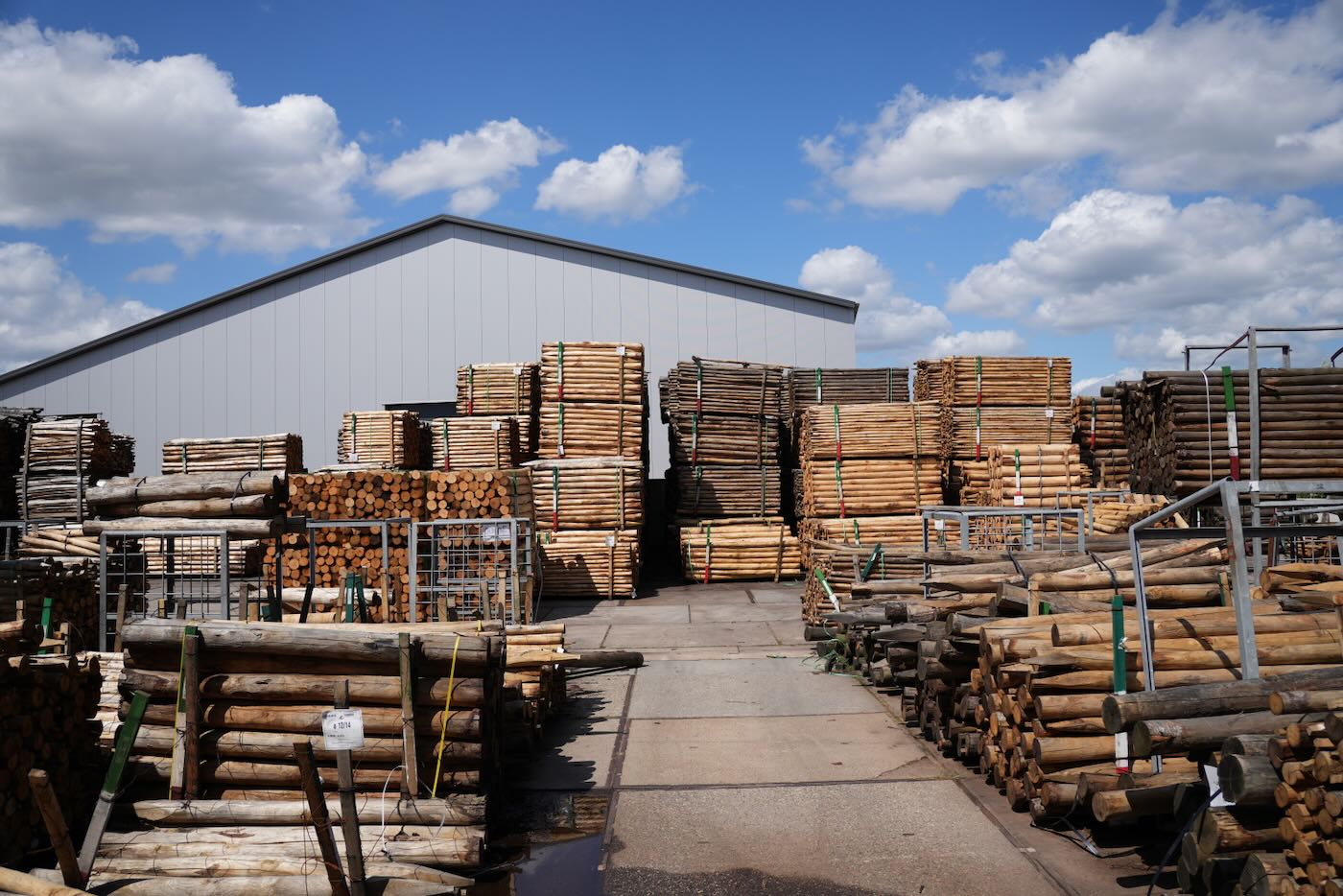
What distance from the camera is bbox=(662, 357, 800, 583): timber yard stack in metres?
23.7

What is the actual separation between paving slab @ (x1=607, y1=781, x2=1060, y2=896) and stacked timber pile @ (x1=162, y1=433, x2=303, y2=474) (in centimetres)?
1687

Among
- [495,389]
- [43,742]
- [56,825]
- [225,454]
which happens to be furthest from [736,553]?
[56,825]

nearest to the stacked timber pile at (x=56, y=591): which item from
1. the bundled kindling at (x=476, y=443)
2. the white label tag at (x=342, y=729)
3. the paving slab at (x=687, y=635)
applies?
the paving slab at (x=687, y=635)

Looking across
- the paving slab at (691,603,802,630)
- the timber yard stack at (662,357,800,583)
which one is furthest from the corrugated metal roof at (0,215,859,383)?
the paving slab at (691,603,802,630)

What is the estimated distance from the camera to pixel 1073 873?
6.93 metres

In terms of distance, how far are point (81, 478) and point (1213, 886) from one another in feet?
78.2

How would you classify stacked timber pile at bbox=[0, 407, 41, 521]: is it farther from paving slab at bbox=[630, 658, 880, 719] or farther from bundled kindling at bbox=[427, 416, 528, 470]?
paving slab at bbox=[630, 658, 880, 719]

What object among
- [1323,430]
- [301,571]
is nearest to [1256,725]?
[1323,430]

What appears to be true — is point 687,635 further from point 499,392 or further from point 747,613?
point 499,392

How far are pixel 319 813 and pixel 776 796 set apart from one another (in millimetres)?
3884

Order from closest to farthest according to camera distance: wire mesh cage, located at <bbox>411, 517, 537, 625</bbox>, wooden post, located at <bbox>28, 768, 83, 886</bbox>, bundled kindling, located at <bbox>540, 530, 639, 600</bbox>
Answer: wooden post, located at <bbox>28, 768, 83, 886</bbox> < wire mesh cage, located at <bbox>411, 517, 537, 625</bbox> < bundled kindling, located at <bbox>540, 530, 639, 600</bbox>

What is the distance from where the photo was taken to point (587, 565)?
2184 cm

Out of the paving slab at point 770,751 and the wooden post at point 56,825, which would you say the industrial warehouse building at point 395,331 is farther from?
the wooden post at point 56,825

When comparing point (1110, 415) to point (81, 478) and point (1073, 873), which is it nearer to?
point (1073, 873)
